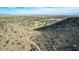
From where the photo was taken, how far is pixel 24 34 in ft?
12.2

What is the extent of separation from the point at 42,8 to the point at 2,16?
407 millimetres

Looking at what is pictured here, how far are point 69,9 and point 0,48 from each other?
2.59 feet

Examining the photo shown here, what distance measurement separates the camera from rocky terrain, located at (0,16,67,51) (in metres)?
3.70

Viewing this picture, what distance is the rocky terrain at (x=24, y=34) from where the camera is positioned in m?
3.70

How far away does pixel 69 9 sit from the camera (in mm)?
3680
